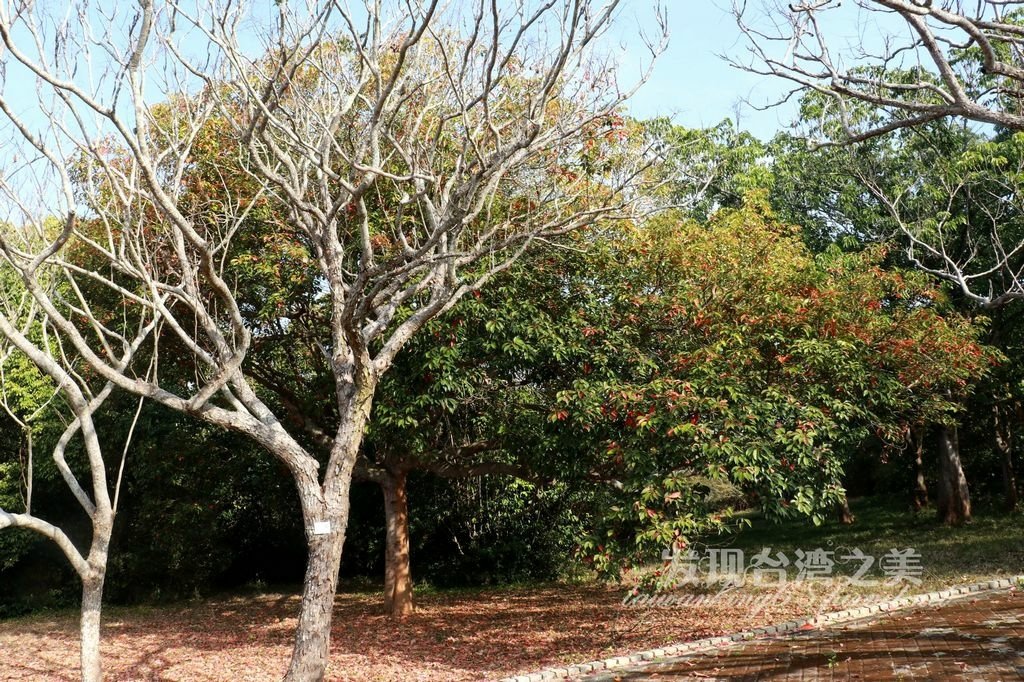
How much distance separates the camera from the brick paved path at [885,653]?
703 cm

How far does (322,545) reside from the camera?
23.6 ft

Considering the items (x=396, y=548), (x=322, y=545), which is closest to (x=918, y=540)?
(x=396, y=548)

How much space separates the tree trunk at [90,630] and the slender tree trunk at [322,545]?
1.52 metres

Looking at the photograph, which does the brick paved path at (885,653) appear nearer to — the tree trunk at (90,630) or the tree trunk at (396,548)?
the tree trunk at (90,630)

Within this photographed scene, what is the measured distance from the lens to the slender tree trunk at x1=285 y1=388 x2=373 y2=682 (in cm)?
706

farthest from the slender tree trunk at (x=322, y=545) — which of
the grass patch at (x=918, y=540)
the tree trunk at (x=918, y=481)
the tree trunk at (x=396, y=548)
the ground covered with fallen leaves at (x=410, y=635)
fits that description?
the tree trunk at (x=918, y=481)

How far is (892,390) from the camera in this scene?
32.3ft

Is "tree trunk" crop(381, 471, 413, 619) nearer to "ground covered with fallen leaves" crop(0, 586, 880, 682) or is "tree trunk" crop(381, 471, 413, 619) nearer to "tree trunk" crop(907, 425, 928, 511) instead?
"ground covered with fallen leaves" crop(0, 586, 880, 682)

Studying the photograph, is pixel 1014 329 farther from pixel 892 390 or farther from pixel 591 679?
pixel 591 679

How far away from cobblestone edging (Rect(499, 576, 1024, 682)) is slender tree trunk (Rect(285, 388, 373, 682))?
5.52 feet

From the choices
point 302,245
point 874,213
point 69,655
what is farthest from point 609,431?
point 874,213

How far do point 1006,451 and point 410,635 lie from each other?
12032 mm

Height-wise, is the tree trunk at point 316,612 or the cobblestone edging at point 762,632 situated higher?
the tree trunk at point 316,612

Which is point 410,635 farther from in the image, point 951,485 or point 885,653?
point 951,485
